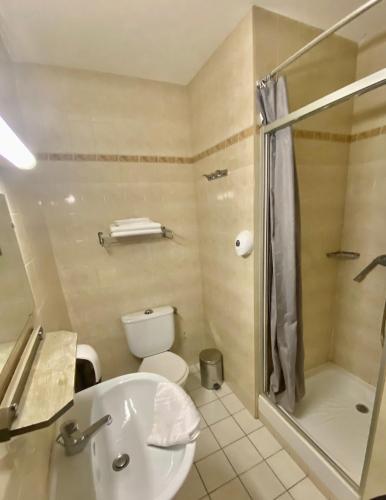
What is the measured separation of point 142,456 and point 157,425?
0.12m

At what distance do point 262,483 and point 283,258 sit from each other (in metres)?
1.25

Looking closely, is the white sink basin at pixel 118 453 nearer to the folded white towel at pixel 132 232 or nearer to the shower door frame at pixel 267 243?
the shower door frame at pixel 267 243

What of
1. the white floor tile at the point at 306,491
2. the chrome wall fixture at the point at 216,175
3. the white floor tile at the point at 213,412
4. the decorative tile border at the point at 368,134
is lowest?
the white floor tile at the point at 213,412

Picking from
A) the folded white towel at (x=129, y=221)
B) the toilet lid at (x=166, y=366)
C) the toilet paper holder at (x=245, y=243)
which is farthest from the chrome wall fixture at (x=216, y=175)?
the toilet lid at (x=166, y=366)

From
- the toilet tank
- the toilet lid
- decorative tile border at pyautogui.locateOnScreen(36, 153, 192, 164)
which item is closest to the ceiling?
decorative tile border at pyautogui.locateOnScreen(36, 153, 192, 164)

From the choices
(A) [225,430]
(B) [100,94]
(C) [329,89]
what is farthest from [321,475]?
(B) [100,94]

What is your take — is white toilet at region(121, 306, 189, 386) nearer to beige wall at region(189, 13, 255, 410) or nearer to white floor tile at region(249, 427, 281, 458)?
beige wall at region(189, 13, 255, 410)

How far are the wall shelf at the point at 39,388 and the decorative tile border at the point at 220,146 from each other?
1173 mm

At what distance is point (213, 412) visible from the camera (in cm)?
170

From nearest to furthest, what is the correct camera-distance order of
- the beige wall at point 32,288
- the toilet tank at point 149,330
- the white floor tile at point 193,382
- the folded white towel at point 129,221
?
the beige wall at point 32,288, the folded white towel at point 129,221, the toilet tank at point 149,330, the white floor tile at point 193,382

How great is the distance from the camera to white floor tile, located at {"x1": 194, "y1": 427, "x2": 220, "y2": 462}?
4.64 feet

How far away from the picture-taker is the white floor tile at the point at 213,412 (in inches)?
64.9

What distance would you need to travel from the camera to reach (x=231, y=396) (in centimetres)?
183

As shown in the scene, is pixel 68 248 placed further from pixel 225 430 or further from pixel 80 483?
pixel 225 430
